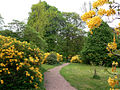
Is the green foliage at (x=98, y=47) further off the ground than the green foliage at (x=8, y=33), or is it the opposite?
the green foliage at (x=8, y=33)

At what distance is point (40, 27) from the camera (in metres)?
15.9

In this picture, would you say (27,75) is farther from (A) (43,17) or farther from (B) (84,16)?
(A) (43,17)

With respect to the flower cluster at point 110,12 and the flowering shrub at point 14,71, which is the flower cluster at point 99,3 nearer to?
the flower cluster at point 110,12

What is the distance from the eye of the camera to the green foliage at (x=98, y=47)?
15.3 meters

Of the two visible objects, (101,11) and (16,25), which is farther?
(16,25)

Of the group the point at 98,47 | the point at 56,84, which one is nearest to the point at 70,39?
the point at 98,47

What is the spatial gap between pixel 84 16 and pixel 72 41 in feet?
74.6

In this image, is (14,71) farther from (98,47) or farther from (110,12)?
(98,47)

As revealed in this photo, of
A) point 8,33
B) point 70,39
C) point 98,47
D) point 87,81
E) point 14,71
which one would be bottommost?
point 87,81

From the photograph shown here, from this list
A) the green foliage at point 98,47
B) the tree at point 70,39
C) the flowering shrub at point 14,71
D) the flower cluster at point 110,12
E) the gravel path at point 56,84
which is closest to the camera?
the flower cluster at point 110,12

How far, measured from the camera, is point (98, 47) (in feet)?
51.3

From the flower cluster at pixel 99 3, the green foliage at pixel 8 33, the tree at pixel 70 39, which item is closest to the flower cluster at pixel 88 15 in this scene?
the flower cluster at pixel 99 3

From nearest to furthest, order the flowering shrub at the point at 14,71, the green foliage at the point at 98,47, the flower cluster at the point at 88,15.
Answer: the flower cluster at the point at 88,15
the flowering shrub at the point at 14,71
the green foliage at the point at 98,47

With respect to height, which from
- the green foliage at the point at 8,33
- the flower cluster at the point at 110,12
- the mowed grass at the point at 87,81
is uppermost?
the green foliage at the point at 8,33
